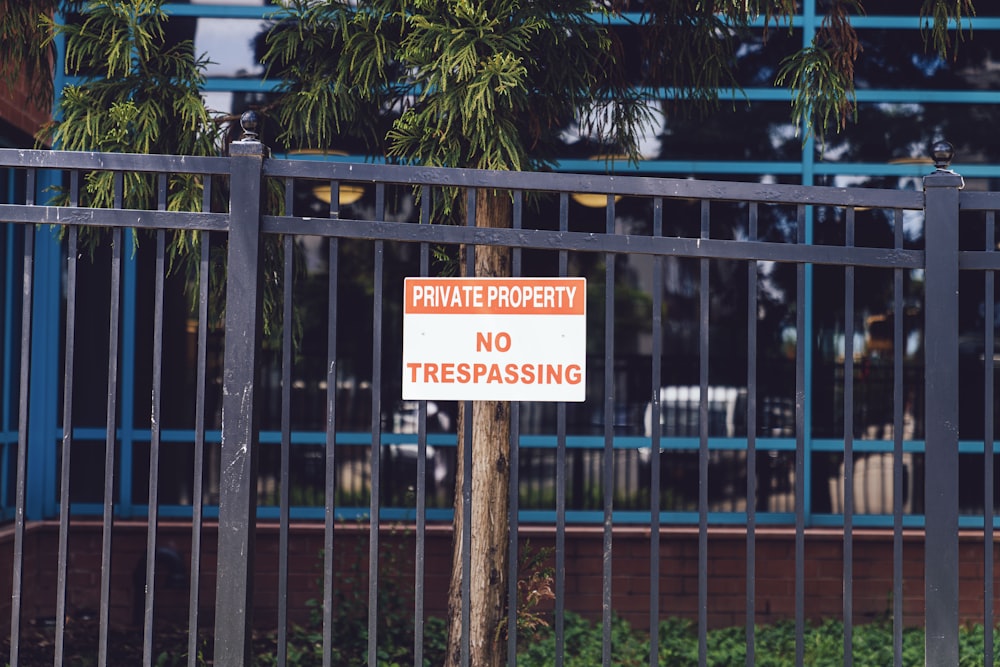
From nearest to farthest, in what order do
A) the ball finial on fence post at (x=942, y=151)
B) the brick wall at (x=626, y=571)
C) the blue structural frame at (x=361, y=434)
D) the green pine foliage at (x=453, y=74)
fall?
the ball finial on fence post at (x=942, y=151) < the green pine foliage at (x=453, y=74) < the brick wall at (x=626, y=571) < the blue structural frame at (x=361, y=434)

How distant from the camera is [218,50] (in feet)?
20.8

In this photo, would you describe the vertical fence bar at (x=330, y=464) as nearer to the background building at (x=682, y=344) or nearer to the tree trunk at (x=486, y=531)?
the tree trunk at (x=486, y=531)

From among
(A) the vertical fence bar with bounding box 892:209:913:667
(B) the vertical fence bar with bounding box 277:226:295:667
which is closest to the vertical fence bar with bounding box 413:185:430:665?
(B) the vertical fence bar with bounding box 277:226:295:667

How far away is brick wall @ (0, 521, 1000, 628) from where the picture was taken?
5973mm

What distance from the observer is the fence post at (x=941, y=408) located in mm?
3074

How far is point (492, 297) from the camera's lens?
3035 millimetres

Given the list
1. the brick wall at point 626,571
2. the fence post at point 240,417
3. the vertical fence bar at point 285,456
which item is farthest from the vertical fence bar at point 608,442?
the brick wall at point 626,571

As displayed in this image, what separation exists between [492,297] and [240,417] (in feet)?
2.95

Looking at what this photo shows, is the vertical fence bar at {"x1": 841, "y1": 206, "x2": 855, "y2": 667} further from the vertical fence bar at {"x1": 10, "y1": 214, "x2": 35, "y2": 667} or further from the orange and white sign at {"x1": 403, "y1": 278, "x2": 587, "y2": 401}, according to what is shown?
the vertical fence bar at {"x1": 10, "y1": 214, "x2": 35, "y2": 667}

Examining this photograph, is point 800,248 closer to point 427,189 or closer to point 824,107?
point 427,189

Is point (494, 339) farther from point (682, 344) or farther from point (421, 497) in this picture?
point (682, 344)

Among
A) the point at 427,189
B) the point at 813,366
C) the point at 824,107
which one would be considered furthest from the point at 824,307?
the point at 427,189

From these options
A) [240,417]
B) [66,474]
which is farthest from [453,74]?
[66,474]

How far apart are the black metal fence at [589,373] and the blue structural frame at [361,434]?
44 millimetres
